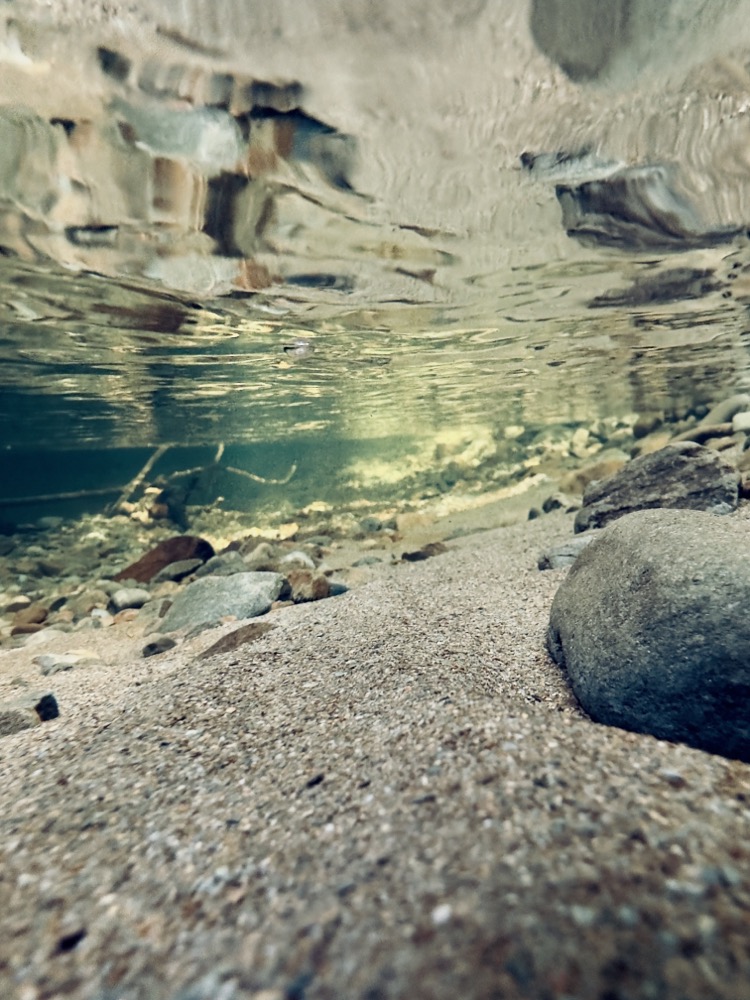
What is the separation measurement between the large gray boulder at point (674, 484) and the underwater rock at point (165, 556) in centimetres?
924

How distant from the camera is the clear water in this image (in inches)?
167

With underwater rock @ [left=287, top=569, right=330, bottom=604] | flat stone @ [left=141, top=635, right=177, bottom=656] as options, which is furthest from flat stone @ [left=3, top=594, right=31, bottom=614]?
underwater rock @ [left=287, top=569, right=330, bottom=604]

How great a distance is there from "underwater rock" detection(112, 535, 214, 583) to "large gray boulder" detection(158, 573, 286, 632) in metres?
4.33

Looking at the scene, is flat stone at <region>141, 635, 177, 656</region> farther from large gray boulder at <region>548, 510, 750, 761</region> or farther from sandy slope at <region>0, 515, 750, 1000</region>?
large gray boulder at <region>548, 510, 750, 761</region>

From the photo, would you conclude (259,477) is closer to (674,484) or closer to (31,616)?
(31,616)

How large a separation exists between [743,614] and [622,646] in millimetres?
645

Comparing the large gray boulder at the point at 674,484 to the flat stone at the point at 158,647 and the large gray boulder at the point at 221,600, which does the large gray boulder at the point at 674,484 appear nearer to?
the large gray boulder at the point at 221,600

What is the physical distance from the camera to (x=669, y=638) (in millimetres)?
2711

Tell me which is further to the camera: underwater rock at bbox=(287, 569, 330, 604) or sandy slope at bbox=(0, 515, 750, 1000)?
underwater rock at bbox=(287, 569, 330, 604)

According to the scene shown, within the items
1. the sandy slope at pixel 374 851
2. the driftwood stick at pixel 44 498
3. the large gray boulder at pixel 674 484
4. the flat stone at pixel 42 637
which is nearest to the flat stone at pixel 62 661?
the flat stone at pixel 42 637

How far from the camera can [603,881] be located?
151cm

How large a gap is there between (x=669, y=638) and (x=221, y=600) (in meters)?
6.27

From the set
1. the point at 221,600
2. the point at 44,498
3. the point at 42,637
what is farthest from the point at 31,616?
the point at 44,498

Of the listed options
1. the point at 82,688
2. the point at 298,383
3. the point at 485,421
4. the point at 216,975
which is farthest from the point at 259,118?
the point at 485,421
